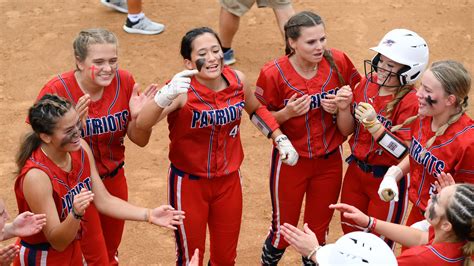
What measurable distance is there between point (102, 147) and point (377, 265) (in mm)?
2402

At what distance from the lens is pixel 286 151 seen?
505 cm

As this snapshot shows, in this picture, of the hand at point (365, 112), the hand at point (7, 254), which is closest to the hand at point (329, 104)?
the hand at point (365, 112)

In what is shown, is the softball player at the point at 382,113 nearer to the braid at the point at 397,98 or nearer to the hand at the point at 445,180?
the braid at the point at 397,98

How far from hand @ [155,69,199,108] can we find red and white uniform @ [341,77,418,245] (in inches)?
50.2

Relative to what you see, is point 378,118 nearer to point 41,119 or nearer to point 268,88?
point 268,88

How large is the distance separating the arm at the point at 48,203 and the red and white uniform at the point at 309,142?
1.67m

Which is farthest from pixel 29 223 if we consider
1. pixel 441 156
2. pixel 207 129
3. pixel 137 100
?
pixel 441 156

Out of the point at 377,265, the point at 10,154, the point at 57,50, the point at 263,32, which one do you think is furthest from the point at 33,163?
the point at 263,32

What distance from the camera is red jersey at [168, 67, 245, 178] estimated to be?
4.86 metres

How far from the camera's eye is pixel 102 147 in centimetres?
501

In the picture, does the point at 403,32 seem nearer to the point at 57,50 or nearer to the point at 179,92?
the point at 179,92

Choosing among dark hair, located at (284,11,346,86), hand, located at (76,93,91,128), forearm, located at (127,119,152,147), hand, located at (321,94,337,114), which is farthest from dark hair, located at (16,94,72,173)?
hand, located at (321,94,337,114)

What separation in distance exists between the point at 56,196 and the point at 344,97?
6.71ft

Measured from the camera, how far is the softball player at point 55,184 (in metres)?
4.20
